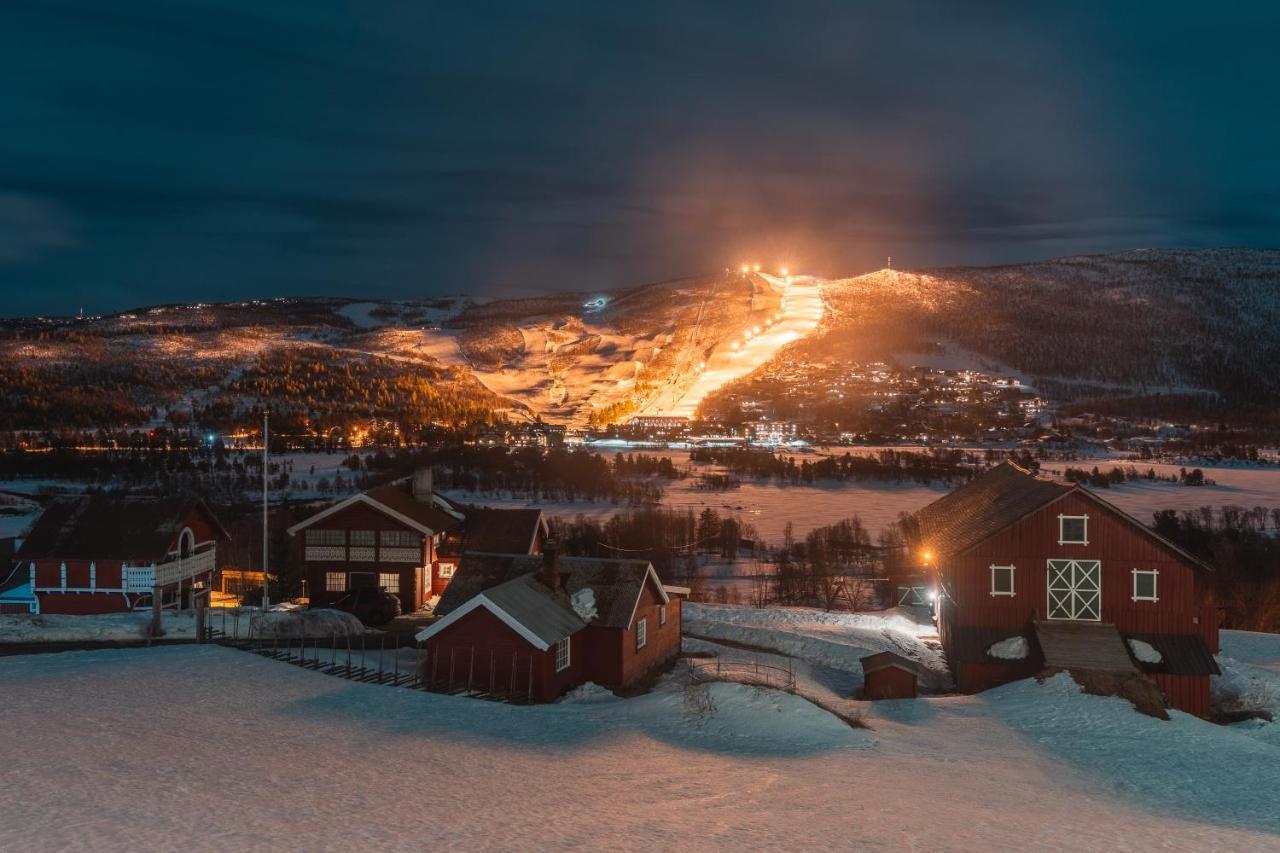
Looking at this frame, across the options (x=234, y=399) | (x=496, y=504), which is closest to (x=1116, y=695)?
Result: (x=496, y=504)

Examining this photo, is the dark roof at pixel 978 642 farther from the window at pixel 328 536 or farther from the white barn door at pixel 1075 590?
the window at pixel 328 536

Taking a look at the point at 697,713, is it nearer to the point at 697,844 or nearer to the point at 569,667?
the point at 569,667

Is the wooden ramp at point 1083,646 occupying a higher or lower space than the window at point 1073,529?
lower

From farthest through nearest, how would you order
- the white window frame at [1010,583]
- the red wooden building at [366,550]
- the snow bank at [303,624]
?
the red wooden building at [366,550], the white window frame at [1010,583], the snow bank at [303,624]

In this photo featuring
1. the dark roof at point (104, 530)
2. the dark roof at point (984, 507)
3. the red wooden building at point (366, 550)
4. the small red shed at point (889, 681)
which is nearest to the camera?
the small red shed at point (889, 681)

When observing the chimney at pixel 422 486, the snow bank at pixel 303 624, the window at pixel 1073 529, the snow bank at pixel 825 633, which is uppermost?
the chimney at pixel 422 486

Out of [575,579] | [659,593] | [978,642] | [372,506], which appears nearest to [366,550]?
[372,506]

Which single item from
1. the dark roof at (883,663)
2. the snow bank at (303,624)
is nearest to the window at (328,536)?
the snow bank at (303,624)

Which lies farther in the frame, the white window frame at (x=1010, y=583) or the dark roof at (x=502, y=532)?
the dark roof at (x=502, y=532)
